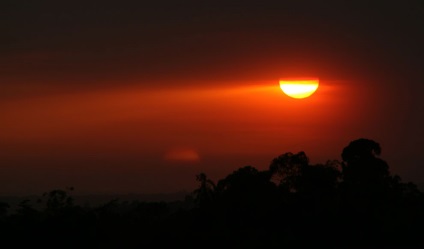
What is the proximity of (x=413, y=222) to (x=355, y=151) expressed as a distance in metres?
12.3

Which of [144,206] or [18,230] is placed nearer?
[18,230]

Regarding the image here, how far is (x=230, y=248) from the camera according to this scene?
47.1 meters

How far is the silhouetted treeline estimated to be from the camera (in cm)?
4831

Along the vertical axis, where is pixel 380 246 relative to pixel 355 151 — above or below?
below

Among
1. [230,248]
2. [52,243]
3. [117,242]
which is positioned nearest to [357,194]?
[230,248]

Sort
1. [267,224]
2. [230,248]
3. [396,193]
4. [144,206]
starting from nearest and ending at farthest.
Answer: [230,248] → [267,224] → [396,193] → [144,206]

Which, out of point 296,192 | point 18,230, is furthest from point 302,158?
point 18,230

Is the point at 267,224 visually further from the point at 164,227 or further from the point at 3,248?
the point at 3,248

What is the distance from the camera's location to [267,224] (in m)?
51.6

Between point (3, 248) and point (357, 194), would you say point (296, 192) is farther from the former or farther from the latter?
point (3, 248)

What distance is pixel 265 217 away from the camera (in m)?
52.2

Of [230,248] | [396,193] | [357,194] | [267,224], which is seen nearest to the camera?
[230,248]

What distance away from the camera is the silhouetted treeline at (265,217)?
48.3m

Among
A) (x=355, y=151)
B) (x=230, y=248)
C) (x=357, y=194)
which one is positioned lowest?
(x=230, y=248)
